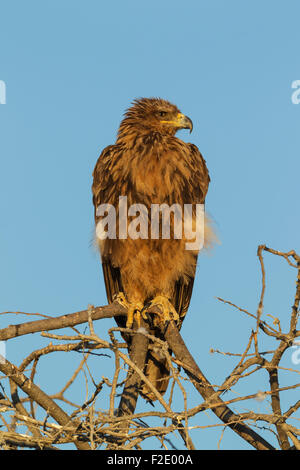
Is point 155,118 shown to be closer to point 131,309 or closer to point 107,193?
point 107,193

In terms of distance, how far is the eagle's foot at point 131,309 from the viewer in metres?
5.39

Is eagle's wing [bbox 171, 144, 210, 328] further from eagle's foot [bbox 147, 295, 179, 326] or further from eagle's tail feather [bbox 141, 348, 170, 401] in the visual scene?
eagle's tail feather [bbox 141, 348, 170, 401]

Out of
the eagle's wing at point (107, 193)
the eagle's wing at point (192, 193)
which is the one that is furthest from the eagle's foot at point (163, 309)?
the eagle's wing at point (107, 193)

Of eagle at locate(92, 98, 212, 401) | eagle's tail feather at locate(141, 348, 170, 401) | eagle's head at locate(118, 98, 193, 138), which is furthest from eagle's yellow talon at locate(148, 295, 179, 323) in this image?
eagle's head at locate(118, 98, 193, 138)

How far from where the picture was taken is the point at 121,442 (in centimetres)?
364

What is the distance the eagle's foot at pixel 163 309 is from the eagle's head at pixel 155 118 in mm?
1573

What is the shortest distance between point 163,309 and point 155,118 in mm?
1849

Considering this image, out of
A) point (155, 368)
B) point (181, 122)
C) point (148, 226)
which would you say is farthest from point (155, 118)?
point (155, 368)

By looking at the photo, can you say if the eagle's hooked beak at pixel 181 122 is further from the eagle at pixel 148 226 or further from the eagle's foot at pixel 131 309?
the eagle's foot at pixel 131 309

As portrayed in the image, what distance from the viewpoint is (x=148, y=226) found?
210 inches

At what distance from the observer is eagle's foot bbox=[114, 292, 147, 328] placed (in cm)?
539
